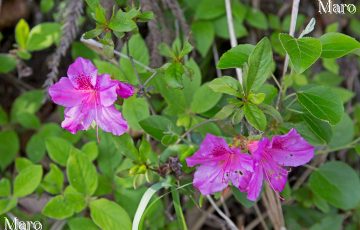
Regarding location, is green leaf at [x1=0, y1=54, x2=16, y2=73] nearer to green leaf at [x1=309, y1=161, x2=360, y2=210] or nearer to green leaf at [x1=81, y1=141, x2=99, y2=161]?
green leaf at [x1=81, y1=141, x2=99, y2=161]

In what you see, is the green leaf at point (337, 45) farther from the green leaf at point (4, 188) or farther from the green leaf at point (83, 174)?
the green leaf at point (4, 188)

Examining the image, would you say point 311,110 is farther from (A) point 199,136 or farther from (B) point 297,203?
(B) point 297,203

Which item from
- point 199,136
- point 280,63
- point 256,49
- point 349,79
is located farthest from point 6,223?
point 349,79

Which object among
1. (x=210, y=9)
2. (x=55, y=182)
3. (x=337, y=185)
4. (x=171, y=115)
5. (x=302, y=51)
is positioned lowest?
(x=337, y=185)

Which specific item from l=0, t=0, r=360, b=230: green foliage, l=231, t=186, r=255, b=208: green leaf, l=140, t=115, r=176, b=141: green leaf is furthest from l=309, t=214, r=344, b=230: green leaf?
l=140, t=115, r=176, b=141: green leaf

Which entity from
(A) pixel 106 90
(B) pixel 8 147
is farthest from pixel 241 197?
(B) pixel 8 147

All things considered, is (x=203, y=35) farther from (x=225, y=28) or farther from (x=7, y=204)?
(x=7, y=204)

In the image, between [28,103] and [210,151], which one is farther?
[28,103]
